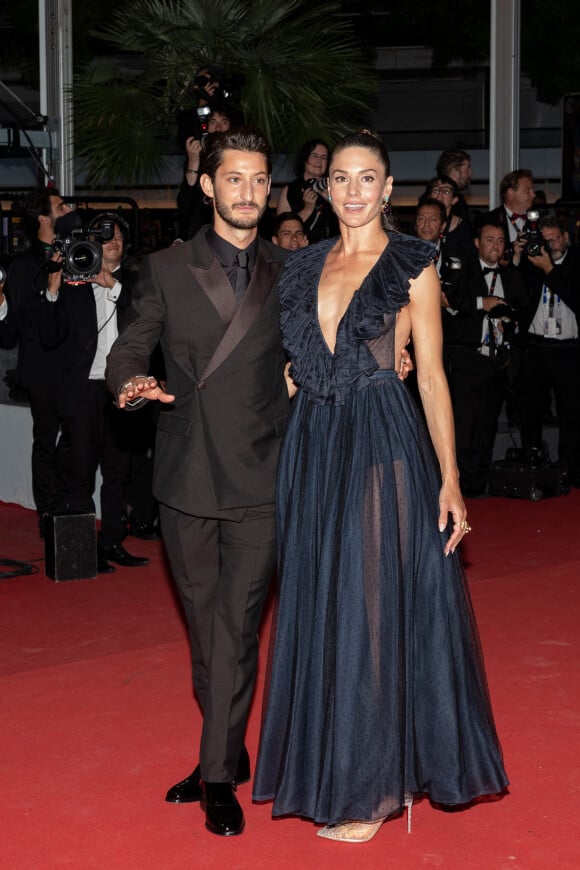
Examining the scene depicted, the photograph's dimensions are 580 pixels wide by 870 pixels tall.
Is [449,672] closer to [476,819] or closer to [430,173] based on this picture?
[476,819]

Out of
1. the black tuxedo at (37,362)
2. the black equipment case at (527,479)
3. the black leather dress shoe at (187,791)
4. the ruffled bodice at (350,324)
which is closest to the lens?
the ruffled bodice at (350,324)

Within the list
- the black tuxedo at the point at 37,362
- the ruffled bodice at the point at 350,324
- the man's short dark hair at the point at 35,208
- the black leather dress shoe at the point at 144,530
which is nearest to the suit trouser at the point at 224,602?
the ruffled bodice at the point at 350,324

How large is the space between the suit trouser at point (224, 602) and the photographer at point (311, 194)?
420 cm

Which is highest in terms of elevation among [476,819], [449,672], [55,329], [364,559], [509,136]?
[509,136]

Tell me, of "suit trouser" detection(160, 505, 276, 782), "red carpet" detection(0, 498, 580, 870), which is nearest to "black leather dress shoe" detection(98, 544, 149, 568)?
"red carpet" detection(0, 498, 580, 870)

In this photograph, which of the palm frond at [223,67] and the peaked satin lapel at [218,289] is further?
the palm frond at [223,67]

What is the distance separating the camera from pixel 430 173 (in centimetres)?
1750

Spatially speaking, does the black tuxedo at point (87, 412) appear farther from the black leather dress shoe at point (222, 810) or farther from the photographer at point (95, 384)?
the black leather dress shoe at point (222, 810)

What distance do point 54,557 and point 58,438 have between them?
1.68m

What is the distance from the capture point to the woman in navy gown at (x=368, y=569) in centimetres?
300

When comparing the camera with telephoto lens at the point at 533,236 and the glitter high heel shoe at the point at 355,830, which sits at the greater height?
the camera with telephoto lens at the point at 533,236

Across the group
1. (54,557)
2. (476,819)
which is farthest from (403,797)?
(54,557)

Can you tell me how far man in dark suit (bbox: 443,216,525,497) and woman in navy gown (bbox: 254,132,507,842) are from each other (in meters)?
4.56

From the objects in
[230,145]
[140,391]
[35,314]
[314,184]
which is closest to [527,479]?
[314,184]
